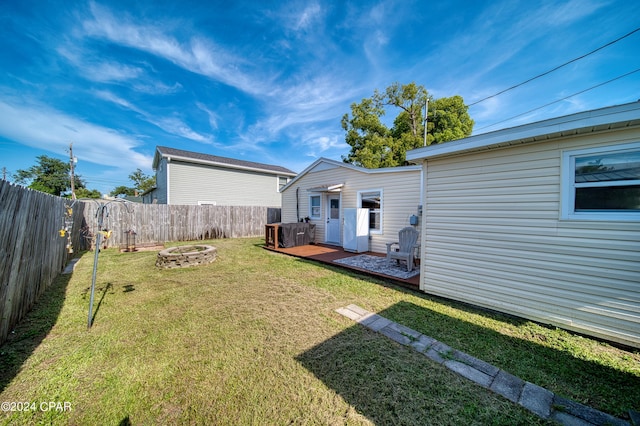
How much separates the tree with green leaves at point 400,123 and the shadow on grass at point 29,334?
51.1 ft

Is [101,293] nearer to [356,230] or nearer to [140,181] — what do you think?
[356,230]

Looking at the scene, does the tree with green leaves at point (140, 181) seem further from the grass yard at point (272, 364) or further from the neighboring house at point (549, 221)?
the neighboring house at point (549, 221)

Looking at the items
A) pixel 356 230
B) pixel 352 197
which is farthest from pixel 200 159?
pixel 356 230

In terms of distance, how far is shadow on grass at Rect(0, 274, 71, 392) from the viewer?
6.91 ft

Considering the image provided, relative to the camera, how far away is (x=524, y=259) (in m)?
3.19

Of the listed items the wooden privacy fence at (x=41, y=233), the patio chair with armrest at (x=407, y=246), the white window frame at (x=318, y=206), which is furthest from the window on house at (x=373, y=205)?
the wooden privacy fence at (x=41, y=233)

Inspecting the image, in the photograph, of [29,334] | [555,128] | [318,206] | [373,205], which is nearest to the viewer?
[29,334]

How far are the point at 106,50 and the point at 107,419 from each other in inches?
405

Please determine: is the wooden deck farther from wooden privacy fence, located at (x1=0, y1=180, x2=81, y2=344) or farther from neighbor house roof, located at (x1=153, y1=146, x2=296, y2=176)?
neighbor house roof, located at (x1=153, y1=146, x2=296, y2=176)

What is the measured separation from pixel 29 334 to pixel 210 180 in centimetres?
1246

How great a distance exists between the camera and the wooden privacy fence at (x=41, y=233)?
2.53 m

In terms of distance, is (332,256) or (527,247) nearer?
(527,247)

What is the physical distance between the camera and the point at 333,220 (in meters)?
9.20

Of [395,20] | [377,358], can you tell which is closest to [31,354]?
[377,358]
